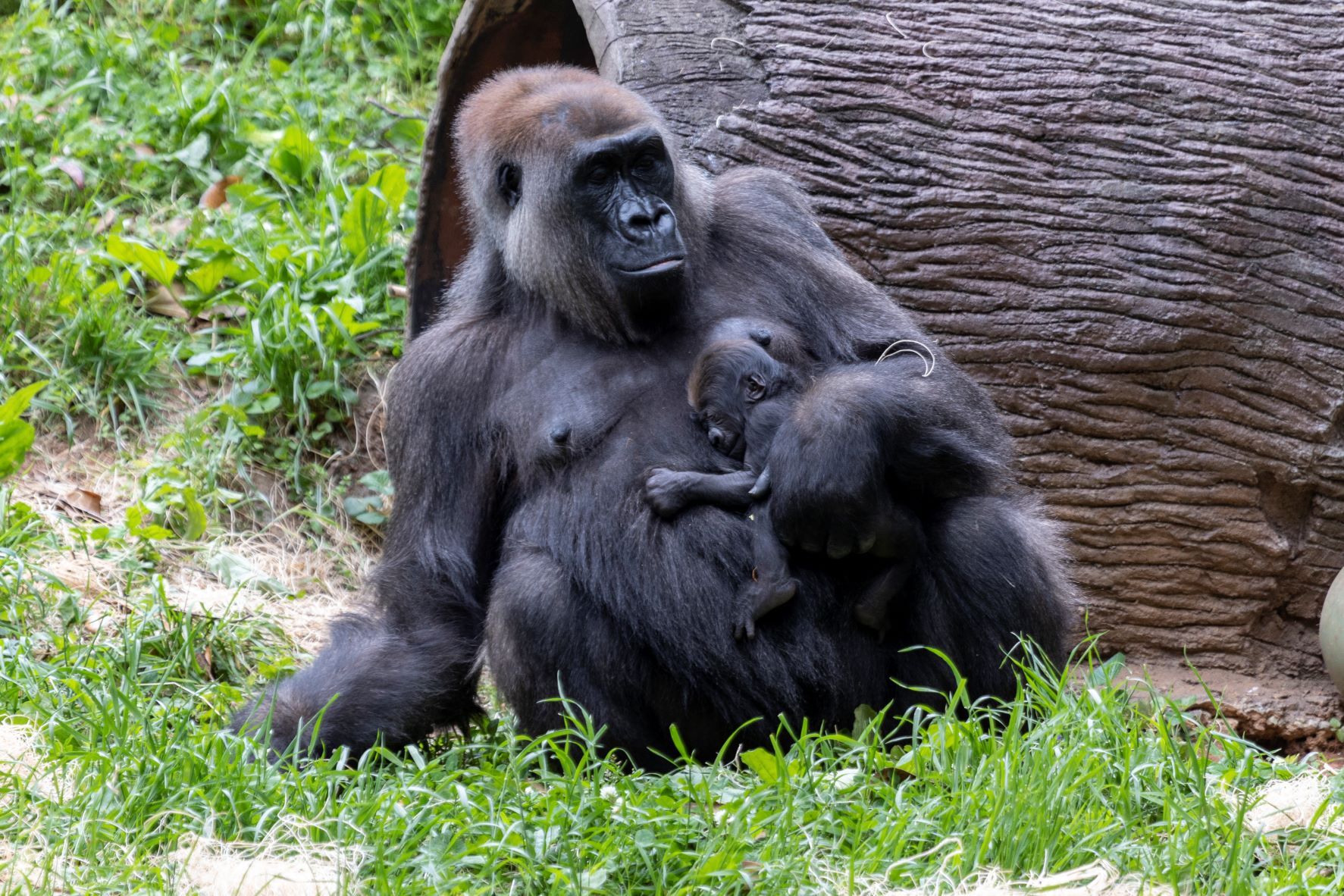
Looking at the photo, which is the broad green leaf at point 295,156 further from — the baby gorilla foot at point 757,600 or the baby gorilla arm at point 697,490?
the baby gorilla foot at point 757,600

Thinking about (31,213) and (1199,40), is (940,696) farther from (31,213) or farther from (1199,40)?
(31,213)

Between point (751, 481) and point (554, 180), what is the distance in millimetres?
921

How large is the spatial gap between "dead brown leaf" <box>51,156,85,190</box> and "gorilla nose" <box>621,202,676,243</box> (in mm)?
3604

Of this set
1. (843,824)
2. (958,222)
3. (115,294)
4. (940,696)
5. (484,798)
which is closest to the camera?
(843,824)

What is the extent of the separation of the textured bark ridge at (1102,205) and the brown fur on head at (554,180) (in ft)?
2.96

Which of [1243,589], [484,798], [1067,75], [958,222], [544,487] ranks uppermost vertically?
[1067,75]

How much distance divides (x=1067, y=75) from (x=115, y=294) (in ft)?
11.8

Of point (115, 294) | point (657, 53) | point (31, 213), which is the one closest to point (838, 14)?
Result: point (657, 53)

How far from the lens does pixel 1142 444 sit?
4.79 m

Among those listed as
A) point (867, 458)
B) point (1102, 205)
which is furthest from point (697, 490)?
point (1102, 205)

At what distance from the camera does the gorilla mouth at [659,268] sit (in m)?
3.63

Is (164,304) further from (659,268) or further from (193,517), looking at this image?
(659,268)

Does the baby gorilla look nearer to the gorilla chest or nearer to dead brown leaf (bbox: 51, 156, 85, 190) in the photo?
the gorilla chest

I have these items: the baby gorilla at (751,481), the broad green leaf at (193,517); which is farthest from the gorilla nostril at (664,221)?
the broad green leaf at (193,517)
